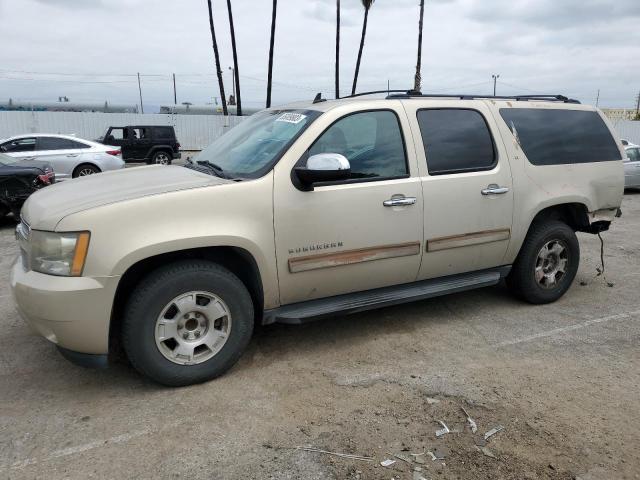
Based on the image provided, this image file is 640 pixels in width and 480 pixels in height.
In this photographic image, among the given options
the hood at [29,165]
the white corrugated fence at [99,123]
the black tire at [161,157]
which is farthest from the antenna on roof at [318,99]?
the white corrugated fence at [99,123]

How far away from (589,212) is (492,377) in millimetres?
2378

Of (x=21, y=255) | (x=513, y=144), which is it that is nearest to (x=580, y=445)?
(x=513, y=144)

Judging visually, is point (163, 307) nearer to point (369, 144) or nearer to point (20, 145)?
point (369, 144)

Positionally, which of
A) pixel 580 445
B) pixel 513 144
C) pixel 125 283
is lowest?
pixel 580 445

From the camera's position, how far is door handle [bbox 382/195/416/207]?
3.80 metres

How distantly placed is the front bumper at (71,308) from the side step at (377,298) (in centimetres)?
106

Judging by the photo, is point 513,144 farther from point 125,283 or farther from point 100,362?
point 100,362

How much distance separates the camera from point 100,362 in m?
3.14

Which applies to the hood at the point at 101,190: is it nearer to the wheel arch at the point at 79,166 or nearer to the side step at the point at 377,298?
the side step at the point at 377,298

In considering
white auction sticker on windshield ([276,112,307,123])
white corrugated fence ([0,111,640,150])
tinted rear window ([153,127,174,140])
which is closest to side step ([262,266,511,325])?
white auction sticker on windshield ([276,112,307,123])

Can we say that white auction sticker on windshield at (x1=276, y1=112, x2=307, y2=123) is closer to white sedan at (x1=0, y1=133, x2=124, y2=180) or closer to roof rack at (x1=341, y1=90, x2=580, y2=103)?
roof rack at (x1=341, y1=90, x2=580, y2=103)

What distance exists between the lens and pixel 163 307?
3.16 m

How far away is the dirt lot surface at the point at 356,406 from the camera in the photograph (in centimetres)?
265

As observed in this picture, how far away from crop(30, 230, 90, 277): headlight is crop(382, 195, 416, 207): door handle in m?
2.00
